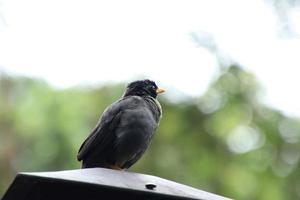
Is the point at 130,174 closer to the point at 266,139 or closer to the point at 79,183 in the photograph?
the point at 79,183

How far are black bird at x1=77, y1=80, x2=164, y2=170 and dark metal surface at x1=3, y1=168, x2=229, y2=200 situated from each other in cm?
170

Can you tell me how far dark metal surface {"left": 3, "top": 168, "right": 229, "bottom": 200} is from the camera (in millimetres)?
3020

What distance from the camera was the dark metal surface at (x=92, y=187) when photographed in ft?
9.91

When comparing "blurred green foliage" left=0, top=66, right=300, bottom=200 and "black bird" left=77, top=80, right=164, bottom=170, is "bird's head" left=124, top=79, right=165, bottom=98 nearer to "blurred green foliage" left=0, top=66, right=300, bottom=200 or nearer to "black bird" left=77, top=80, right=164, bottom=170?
"black bird" left=77, top=80, right=164, bottom=170

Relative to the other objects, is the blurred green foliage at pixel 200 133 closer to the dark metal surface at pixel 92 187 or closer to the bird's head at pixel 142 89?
the bird's head at pixel 142 89

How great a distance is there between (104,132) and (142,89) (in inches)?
33.3

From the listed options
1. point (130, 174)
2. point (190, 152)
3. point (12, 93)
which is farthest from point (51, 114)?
point (130, 174)

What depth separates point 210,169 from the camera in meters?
10.7

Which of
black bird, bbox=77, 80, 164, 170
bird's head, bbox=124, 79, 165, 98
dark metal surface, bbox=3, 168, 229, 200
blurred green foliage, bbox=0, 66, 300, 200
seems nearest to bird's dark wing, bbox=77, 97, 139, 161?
black bird, bbox=77, 80, 164, 170

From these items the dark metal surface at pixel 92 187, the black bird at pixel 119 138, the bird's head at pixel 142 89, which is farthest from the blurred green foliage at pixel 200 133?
the dark metal surface at pixel 92 187

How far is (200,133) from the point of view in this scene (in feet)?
35.6

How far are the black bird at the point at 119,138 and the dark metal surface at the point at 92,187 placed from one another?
5.58ft

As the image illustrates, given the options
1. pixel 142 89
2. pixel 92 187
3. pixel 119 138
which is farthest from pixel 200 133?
pixel 92 187

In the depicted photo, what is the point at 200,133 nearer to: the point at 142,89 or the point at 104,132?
the point at 142,89
